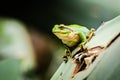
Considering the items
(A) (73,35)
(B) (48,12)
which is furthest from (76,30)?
(B) (48,12)

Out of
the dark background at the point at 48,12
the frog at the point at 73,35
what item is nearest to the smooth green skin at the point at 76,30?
the frog at the point at 73,35

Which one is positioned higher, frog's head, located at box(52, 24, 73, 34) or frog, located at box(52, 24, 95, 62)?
frog's head, located at box(52, 24, 73, 34)

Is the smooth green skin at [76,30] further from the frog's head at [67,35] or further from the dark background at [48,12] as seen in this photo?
the dark background at [48,12]

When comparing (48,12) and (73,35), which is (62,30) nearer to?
(73,35)

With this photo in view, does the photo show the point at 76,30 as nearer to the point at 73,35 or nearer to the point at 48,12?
the point at 73,35

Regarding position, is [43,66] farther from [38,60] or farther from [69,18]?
[69,18]

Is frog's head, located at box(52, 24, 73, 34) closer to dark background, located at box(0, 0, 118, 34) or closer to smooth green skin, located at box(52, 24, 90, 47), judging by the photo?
smooth green skin, located at box(52, 24, 90, 47)

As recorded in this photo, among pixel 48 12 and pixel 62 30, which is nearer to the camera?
pixel 62 30

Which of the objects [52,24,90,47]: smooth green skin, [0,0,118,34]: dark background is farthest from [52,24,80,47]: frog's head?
[0,0,118,34]: dark background

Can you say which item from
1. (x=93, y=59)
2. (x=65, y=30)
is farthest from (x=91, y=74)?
(x=65, y=30)

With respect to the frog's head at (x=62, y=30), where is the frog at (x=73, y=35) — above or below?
below

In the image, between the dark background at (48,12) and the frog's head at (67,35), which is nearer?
the frog's head at (67,35)
